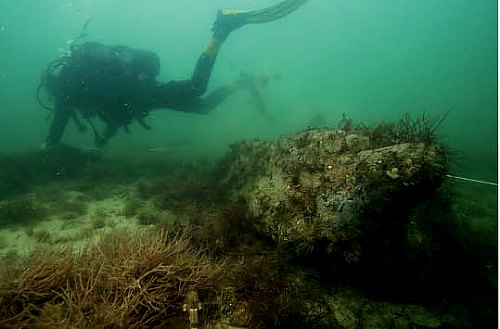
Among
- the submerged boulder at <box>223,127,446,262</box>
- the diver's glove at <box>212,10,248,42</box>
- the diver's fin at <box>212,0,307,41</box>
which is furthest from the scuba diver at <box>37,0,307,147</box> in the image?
the submerged boulder at <box>223,127,446,262</box>

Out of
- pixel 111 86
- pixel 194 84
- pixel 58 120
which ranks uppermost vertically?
pixel 194 84

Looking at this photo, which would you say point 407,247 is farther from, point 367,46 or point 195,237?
point 367,46

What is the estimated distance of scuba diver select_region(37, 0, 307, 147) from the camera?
9.98 m

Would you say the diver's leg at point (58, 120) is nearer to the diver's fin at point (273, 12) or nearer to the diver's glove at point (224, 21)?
the diver's glove at point (224, 21)

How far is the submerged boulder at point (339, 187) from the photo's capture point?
10.5ft

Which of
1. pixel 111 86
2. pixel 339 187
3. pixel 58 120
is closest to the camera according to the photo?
pixel 339 187

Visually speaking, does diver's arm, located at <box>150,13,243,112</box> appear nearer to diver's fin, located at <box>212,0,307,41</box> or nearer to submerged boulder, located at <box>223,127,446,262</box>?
diver's fin, located at <box>212,0,307,41</box>

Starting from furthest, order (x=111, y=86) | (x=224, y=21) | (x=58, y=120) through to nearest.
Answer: (x=224, y=21)
(x=58, y=120)
(x=111, y=86)

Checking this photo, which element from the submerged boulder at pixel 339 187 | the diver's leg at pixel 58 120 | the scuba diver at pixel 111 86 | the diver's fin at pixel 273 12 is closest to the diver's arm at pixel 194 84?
the scuba diver at pixel 111 86

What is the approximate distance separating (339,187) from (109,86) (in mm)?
9274

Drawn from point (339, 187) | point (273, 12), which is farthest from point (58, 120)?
point (339, 187)

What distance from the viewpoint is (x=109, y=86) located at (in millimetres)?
10109

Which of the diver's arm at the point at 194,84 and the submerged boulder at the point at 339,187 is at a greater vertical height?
the diver's arm at the point at 194,84

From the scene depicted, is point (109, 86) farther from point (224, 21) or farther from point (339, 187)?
point (339, 187)
